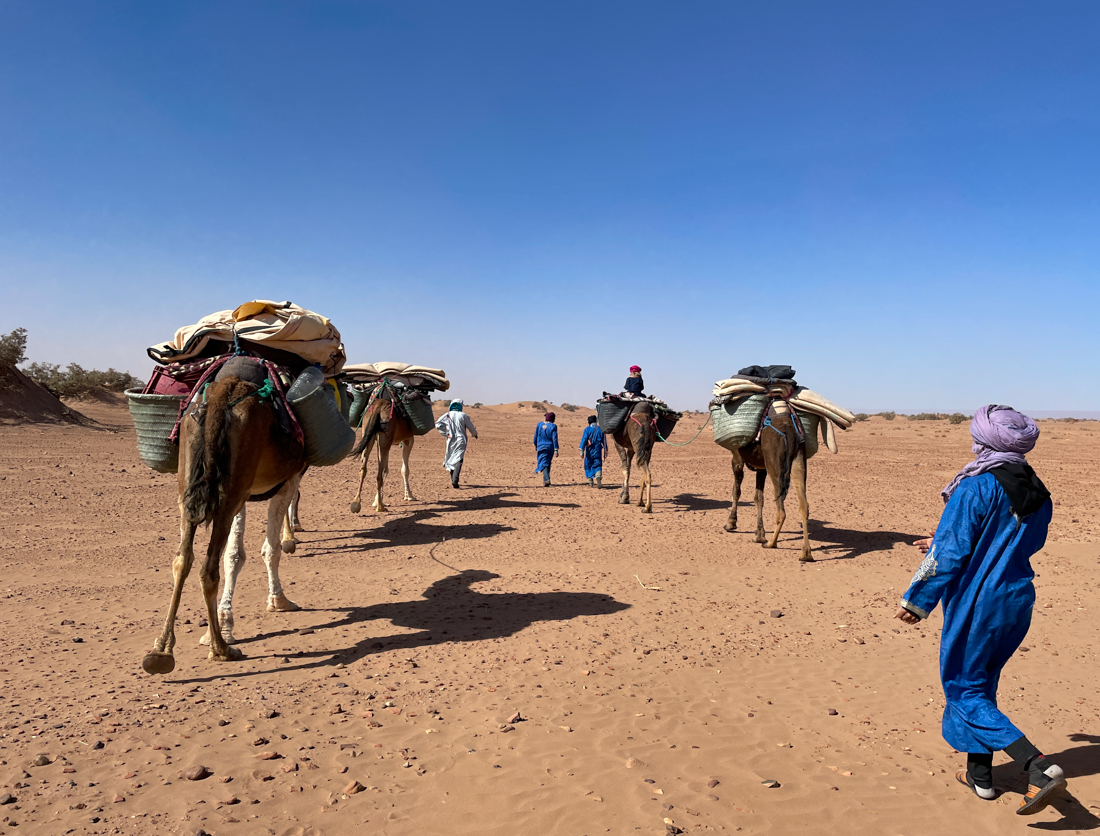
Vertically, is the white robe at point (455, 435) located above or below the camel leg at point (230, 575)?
above

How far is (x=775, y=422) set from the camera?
9531 millimetres

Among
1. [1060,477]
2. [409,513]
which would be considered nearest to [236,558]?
[409,513]

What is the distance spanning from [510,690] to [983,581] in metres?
3.08

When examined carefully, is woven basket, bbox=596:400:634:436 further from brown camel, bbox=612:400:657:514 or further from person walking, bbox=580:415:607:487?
person walking, bbox=580:415:607:487

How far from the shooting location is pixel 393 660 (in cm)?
522

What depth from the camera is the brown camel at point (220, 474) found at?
14.6 ft

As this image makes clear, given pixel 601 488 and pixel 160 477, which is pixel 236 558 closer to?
pixel 160 477

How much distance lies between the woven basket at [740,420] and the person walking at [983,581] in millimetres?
6061

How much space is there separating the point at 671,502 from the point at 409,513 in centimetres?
577

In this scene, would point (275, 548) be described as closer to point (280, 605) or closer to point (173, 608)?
point (280, 605)

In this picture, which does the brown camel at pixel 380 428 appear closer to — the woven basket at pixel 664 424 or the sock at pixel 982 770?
the woven basket at pixel 664 424

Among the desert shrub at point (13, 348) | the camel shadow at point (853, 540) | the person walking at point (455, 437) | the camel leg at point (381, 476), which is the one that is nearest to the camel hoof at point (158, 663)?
the camel leg at point (381, 476)

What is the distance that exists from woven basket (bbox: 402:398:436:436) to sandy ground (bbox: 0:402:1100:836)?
2851 millimetres

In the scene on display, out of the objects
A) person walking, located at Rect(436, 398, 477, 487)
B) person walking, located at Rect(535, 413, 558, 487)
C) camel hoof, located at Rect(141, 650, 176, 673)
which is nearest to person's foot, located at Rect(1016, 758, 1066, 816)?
camel hoof, located at Rect(141, 650, 176, 673)
